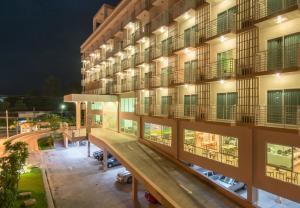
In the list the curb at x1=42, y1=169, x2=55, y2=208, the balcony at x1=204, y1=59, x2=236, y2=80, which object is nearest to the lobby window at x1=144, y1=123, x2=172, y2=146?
the balcony at x1=204, y1=59, x2=236, y2=80

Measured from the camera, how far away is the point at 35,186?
2203cm

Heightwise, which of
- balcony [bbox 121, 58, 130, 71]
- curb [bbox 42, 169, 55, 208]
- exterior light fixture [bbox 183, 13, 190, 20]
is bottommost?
curb [bbox 42, 169, 55, 208]

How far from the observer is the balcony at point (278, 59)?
12414 millimetres

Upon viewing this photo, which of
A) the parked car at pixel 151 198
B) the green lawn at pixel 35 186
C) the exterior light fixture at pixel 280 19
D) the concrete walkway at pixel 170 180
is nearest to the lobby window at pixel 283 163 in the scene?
the concrete walkway at pixel 170 180

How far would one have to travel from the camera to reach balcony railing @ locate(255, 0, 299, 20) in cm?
1306

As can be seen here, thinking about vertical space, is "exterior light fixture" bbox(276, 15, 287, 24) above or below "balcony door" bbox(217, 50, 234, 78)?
above

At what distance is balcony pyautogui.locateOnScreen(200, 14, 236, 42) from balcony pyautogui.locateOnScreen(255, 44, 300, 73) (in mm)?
2765

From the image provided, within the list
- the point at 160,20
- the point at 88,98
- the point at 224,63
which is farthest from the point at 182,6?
the point at 88,98

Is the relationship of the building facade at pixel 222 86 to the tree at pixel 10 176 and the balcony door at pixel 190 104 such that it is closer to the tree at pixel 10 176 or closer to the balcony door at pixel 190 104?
the balcony door at pixel 190 104

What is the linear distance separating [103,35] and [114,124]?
54.1ft

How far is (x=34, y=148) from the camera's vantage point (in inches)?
1581

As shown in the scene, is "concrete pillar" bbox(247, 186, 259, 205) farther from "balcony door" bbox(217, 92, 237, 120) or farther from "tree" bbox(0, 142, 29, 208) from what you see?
"tree" bbox(0, 142, 29, 208)

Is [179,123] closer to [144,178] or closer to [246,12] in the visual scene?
[144,178]

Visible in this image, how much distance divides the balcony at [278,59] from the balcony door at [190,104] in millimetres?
6328
